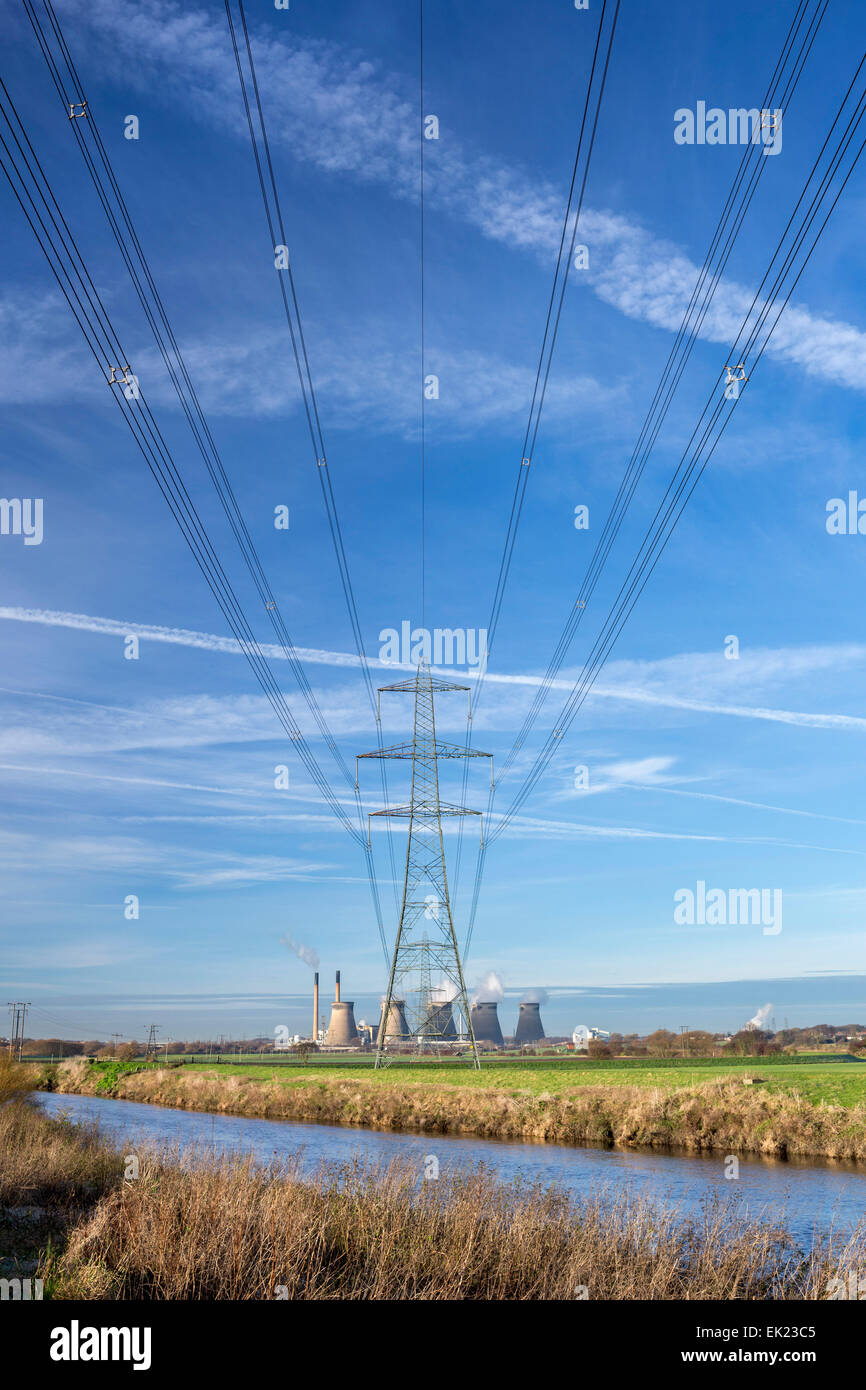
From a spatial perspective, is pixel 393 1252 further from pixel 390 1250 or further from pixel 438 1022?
pixel 438 1022

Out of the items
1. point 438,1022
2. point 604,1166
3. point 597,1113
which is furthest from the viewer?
point 438,1022

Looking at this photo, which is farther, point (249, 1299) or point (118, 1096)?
point (118, 1096)

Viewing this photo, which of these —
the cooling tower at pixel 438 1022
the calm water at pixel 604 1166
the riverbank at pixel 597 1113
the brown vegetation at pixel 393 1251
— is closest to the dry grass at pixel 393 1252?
the brown vegetation at pixel 393 1251

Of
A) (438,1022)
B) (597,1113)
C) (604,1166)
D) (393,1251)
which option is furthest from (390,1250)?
(438,1022)

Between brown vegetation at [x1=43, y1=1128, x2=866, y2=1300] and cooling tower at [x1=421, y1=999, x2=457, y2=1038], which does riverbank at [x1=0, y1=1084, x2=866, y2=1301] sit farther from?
cooling tower at [x1=421, y1=999, x2=457, y2=1038]
